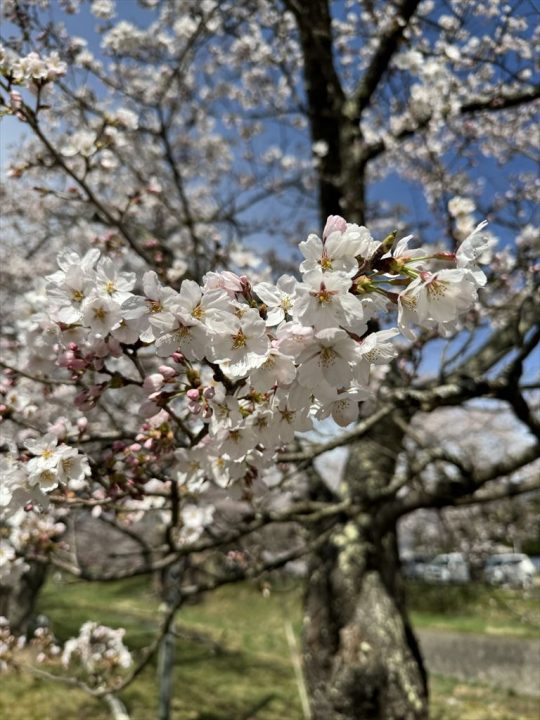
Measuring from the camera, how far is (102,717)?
6.33 m

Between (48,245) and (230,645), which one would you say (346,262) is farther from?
(230,645)

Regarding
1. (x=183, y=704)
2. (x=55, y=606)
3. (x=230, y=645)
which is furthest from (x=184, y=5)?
(x=55, y=606)

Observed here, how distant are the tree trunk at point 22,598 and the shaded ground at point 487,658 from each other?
6920 mm

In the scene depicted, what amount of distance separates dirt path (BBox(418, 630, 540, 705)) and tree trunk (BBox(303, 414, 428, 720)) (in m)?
5.09

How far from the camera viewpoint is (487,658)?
9.48m

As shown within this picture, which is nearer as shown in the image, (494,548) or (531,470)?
(494,548)

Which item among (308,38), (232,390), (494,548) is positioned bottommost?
(494,548)

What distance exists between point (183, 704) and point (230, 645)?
170 inches

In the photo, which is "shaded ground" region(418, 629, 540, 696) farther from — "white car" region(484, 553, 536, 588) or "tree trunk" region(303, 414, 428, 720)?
"white car" region(484, 553, 536, 588)

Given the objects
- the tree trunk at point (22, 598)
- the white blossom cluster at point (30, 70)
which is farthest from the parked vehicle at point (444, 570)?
the white blossom cluster at point (30, 70)

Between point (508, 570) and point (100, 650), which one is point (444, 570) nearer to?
point (508, 570)

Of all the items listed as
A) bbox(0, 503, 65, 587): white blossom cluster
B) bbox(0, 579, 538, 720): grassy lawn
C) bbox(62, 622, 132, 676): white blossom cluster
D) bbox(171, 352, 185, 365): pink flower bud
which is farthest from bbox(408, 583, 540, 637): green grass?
bbox(171, 352, 185, 365): pink flower bud

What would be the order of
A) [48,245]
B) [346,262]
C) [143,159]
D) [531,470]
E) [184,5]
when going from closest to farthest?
[346,262]
[184,5]
[143,159]
[48,245]
[531,470]

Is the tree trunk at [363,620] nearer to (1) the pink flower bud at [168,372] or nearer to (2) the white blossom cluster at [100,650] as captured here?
(2) the white blossom cluster at [100,650]
